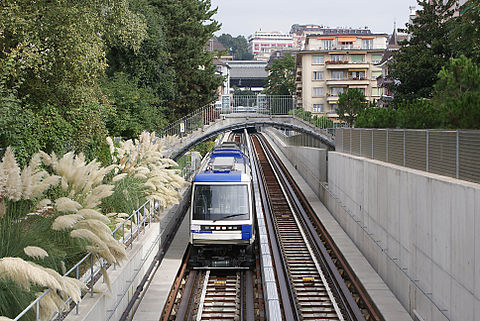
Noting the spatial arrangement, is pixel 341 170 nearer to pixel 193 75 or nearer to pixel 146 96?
pixel 146 96

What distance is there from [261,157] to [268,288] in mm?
42434

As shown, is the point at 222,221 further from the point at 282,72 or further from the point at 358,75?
the point at 282,72

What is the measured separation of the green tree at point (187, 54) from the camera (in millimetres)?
42250

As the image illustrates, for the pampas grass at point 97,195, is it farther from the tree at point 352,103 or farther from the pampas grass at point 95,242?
the tree at point 352,103

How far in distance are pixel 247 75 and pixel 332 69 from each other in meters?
113

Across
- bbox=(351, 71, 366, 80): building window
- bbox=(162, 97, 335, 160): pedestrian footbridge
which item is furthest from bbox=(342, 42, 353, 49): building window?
bbox=(162, 97, 335, 160): pedestrian footbridge

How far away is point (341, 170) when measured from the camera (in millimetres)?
23953

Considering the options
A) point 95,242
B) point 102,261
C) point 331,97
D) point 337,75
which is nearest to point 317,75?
point 337,75

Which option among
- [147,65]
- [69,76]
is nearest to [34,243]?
[69,76]

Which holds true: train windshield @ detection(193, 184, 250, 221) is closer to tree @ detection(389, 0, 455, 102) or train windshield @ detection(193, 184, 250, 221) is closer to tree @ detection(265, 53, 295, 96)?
tree @ detection(389, 0, 455, 102)

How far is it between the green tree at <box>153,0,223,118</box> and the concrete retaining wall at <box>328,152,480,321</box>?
85.5 ft

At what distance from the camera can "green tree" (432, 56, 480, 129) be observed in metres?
13.6

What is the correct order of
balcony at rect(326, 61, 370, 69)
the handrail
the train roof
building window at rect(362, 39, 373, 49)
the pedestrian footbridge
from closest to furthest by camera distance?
the handrail
the train roof
the pedestrian footbridge
balcony at rect(326, 61, 370, 69)
building window at rect(362, 39, 373, 49)

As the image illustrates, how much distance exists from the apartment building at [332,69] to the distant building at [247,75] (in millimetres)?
108048
